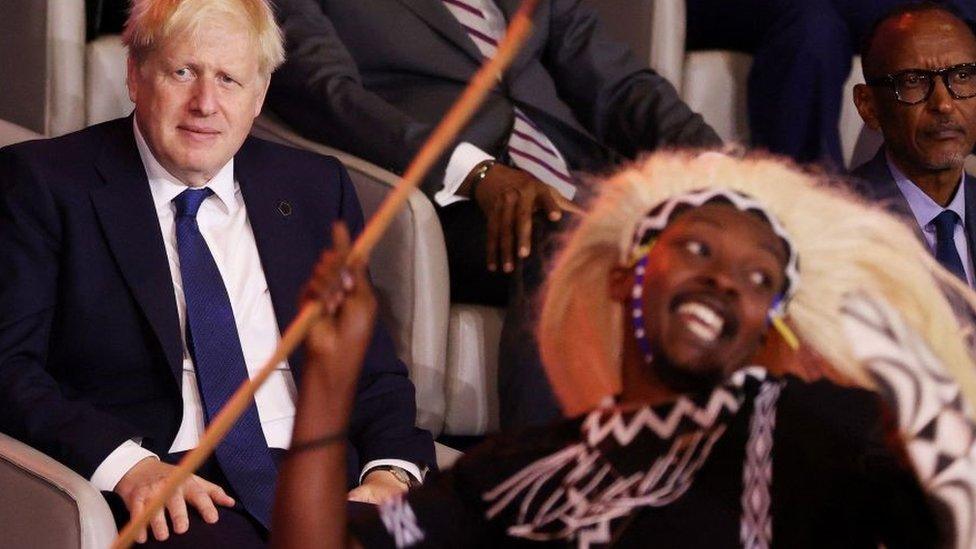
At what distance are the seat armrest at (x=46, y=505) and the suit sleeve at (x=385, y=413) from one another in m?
0.37

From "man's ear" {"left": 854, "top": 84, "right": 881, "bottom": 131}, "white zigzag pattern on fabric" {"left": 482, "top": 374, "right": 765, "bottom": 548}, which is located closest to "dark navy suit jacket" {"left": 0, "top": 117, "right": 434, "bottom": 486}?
"white zigzag pattern on fabric" {"left": 482, "top": 374, "right": 765, "bottom": 548}

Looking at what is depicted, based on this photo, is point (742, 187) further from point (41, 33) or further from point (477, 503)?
point (41, 33)

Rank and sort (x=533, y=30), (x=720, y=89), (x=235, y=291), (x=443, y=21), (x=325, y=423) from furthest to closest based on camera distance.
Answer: (x=720, y=89), (x=533, y=30), (x=443, y=21), (x=235, y=291), (x=325, y=423)

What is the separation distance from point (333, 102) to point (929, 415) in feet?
4.73

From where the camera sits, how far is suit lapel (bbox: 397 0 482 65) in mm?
2598

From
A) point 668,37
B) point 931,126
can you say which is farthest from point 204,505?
point 668,37

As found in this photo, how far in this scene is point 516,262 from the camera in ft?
7.45

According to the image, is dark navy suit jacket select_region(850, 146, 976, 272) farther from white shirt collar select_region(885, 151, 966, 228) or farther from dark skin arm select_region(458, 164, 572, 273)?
dark skin arm select_region(458, 164, 572, 273)

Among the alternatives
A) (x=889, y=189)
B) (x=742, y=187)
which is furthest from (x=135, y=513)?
(x=889, y=189)

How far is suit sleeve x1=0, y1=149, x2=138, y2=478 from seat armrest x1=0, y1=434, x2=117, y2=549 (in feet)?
0.10

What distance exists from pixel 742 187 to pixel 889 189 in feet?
4.05

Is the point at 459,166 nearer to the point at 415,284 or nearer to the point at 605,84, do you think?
the point at 415,284

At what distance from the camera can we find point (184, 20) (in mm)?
1987

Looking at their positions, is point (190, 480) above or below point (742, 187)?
below
